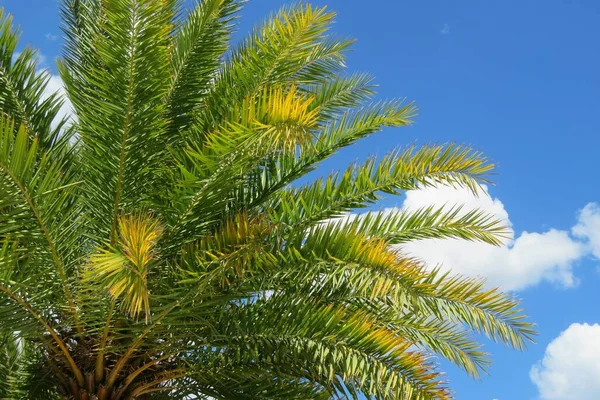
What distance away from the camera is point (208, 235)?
320 inches

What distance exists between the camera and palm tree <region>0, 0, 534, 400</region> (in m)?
6.86

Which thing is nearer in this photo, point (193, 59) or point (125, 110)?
point (125, 110)

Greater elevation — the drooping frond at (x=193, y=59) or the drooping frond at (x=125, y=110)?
the drooping frond at (x=193, y=59)

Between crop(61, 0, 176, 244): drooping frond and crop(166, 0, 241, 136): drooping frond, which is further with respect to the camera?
crop(166, 0, 241, 136): drooping frond

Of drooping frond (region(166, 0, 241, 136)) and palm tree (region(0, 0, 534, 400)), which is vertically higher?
drooping frond (region(166, 0, 241, 136))

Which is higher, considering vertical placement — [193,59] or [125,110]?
[193,59]

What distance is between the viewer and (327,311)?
7.40 meters

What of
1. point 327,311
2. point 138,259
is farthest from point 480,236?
point 138,259

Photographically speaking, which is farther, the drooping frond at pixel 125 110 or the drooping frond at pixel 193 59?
the drooping frond at pixel 193 59

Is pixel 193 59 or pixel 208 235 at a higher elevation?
pixel 193 59

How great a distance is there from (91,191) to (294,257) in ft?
7.56

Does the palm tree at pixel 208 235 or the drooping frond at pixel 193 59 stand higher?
the drooping frond at pixel 193 59

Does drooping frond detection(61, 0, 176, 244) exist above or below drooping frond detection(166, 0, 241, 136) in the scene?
below

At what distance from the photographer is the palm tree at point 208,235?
22.5 feet
